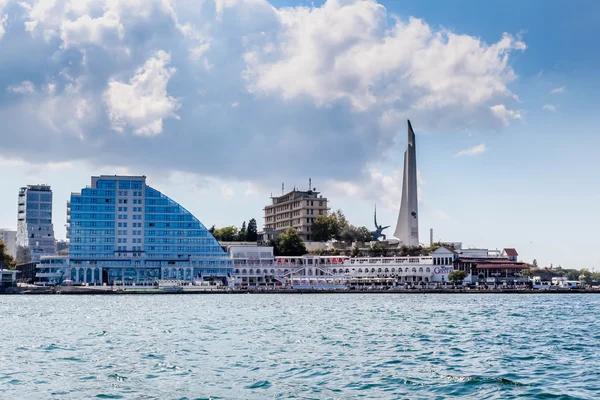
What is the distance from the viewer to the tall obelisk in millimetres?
179750

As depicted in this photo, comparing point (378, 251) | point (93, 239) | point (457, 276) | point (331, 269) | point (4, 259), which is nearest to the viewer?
point (457, 276)

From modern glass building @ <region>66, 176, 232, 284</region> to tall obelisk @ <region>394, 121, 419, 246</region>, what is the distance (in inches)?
1544

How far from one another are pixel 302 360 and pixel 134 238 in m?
141

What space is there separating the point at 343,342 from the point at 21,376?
726 inches

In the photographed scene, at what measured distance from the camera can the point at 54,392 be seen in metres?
29.9

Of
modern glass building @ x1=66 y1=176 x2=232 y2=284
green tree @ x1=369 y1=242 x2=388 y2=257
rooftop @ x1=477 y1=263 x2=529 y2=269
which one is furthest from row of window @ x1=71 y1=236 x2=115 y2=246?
rooftop @ x1=477 y1=263 x2=529 y2=269

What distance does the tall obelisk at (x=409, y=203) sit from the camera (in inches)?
7077

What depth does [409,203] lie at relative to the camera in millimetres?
184000

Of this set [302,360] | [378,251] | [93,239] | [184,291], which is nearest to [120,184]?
[93,239]

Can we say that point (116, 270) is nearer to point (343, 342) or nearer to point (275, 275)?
point (275, 275)

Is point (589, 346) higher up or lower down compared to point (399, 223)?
lower down

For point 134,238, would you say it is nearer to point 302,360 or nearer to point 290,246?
point 290,246

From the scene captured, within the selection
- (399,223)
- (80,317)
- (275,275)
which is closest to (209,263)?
(275,275)

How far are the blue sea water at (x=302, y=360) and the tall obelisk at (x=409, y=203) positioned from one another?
118 meters
